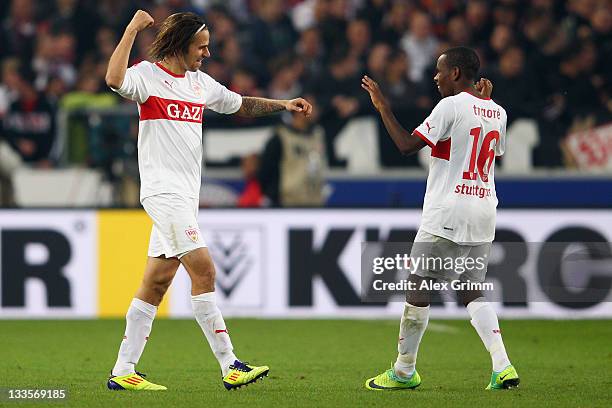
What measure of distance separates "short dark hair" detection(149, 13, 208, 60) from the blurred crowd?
768 centimetres

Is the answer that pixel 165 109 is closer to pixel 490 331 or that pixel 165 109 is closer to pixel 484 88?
pixel 484 88

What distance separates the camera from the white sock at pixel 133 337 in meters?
7.89

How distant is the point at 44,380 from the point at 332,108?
800 cm

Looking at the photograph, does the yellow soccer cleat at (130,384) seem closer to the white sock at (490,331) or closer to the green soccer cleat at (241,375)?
the green soccer cleat at (241,375)

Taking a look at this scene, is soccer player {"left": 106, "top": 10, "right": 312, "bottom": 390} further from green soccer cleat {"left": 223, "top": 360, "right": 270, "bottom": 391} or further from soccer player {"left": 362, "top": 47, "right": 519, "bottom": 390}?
soccer player {"left": 362, "top": 47, "right": 519, "bottom": 390}

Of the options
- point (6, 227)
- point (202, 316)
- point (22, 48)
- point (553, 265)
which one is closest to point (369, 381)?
point (202, 316)

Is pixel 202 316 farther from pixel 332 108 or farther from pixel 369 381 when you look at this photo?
pixel 332 108

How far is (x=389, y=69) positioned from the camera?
16125 mm

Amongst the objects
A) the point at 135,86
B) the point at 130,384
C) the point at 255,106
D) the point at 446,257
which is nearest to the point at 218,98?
the point at 255,106

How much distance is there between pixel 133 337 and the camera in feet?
26.0

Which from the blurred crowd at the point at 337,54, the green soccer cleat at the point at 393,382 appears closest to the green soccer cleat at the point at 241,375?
the green soccer cleat at the point at 393,382

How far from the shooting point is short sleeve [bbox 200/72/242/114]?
8125 millimetres

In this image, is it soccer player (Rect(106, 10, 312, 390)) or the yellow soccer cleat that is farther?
the yellow soccer cleat

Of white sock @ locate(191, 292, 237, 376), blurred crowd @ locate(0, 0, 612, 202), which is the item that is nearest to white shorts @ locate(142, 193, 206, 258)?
white sock @ locate(191, 292, 237, 376)
